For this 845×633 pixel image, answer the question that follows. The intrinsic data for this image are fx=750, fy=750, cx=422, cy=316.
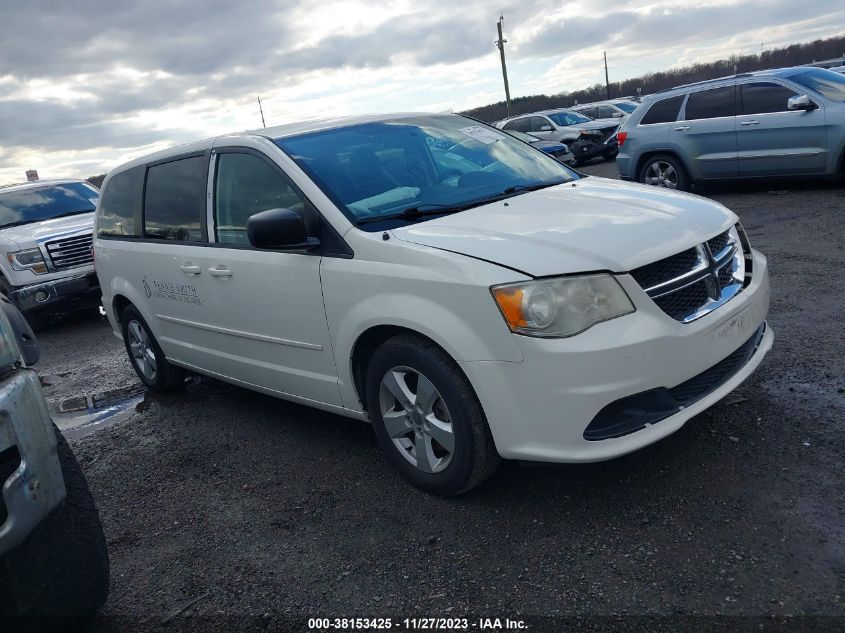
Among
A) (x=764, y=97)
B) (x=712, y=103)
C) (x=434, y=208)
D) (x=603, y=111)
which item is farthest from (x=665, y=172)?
(x=603, y=111)

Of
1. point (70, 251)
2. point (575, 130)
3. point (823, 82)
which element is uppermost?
point (823, 82)

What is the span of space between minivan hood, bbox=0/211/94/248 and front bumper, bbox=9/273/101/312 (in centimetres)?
61

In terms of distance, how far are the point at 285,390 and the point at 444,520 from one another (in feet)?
4.43

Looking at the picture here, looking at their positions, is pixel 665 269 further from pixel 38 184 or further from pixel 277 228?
pixel 38 184

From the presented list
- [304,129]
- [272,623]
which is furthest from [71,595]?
[304,129]

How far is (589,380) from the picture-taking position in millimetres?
2854

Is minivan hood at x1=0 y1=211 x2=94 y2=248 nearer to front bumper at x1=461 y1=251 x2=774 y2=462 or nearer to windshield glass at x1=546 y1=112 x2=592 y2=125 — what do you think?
front bumper at x1=461 y1=251 x2=774 y2=462

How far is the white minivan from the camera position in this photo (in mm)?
2926

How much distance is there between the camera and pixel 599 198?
3.77 meters

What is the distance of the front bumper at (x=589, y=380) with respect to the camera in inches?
112

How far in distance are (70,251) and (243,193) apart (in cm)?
634

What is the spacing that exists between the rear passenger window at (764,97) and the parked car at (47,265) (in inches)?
355

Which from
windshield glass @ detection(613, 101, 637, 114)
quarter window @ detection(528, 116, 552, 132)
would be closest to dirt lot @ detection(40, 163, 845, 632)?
quarter window @ detection(528, 116, 552, 132)

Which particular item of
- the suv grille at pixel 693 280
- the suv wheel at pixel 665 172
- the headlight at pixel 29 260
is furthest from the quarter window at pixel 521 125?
A: the suv grille at pixel 693 280
